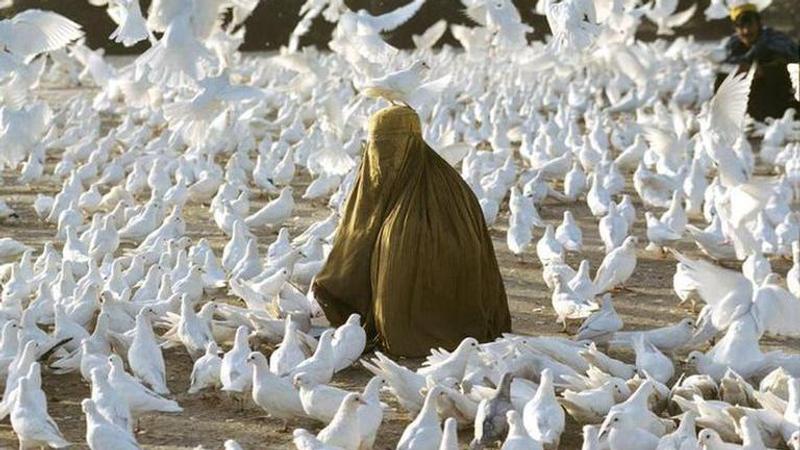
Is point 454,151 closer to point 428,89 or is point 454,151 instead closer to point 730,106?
point 428,89

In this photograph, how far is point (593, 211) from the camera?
37.4 feet

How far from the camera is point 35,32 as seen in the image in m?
8.89

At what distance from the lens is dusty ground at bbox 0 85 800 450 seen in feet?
20.2

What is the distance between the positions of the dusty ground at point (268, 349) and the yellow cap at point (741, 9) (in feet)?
12.1

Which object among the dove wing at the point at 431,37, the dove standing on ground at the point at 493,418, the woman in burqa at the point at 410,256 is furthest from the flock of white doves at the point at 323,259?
the dove wing at the point at 431,37

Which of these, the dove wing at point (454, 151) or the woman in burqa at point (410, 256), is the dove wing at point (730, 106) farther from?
the woman in burqa at point (410, 256)

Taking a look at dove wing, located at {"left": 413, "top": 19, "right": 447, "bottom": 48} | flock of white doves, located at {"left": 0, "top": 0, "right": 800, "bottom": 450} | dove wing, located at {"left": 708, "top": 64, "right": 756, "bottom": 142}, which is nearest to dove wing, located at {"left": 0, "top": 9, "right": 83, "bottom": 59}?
flock of white doves, located at {"left": 0, "top": 0, "right": 800, "bottom": 450}

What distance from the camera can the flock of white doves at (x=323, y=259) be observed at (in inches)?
227

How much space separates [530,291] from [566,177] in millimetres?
3832

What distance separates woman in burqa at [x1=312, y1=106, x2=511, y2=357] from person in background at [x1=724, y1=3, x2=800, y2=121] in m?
9.46

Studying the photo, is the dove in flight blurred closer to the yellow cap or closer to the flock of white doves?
the flock of white doves

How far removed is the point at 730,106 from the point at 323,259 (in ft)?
8.73

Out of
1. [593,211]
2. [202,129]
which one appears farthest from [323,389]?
[593,211]

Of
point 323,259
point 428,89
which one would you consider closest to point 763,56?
point 428,89
